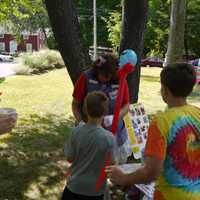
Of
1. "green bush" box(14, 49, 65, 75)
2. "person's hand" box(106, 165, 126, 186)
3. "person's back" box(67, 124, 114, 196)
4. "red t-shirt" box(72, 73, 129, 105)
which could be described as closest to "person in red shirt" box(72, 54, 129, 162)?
"red t-shirt" box(72, 73, 129, 105)

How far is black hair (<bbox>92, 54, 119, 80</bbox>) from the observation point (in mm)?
4227

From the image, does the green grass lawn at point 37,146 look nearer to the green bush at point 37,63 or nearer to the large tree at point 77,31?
the large tree at point 77,31

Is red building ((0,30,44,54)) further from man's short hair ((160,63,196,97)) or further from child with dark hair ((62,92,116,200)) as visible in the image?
man's short hair ((160,63,196,97))

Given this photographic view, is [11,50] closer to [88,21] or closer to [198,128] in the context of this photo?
[88,21]

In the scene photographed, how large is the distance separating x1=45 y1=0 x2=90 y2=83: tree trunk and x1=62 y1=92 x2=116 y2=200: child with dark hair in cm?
217

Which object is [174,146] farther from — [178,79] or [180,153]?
[178,79]

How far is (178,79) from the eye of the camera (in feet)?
8.03

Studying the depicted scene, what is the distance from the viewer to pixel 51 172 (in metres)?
6.19

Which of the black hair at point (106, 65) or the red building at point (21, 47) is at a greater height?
the black hair at point (106, 65)

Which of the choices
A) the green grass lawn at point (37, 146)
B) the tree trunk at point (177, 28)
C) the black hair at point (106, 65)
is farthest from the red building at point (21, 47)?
the black hair at point (106, 65)

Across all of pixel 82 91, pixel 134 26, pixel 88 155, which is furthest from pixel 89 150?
pixel 134 26

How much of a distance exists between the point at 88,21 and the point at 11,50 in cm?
2060

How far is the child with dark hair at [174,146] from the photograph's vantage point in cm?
241

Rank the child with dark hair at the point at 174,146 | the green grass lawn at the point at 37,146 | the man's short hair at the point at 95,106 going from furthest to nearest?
the green grass lawn at the point at 37,146, the man's short hair at the point at 95,106, the child with dark hair at the point at 174,146
